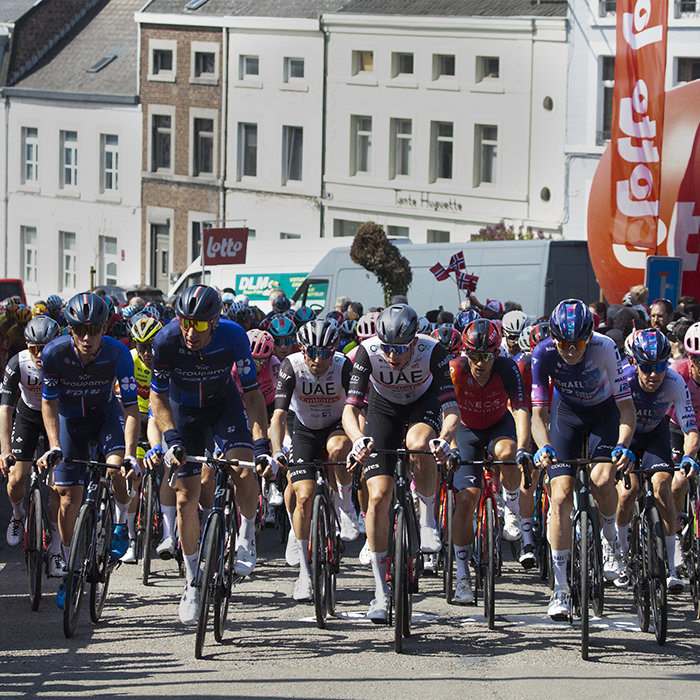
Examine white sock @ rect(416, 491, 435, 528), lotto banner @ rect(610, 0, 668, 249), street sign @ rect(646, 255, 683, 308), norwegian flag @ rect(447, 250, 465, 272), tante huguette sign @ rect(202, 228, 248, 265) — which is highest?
lotto banner @ rect(610, 0, 668, 249)

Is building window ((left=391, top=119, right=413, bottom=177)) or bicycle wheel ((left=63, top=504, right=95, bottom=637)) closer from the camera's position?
bicycle wheel ((left=63, top=504, right=95, bottom=637))

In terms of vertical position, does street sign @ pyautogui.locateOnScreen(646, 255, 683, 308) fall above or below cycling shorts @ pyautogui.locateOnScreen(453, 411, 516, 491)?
above

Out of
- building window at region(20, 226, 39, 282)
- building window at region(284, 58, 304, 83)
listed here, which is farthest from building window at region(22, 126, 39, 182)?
building window at region(284, 58, 304, 83)

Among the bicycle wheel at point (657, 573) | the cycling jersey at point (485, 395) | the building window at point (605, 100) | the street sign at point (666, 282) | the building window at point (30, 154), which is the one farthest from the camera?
the building window at point (30, 154)

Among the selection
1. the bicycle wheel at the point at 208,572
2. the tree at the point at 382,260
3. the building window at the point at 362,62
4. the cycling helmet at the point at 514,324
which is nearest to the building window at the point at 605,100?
the building window at the point at 362,62

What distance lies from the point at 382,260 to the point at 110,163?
25995 millimetres

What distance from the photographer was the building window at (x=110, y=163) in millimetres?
46844

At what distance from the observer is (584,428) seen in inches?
343

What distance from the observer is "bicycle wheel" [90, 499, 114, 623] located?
8480mm

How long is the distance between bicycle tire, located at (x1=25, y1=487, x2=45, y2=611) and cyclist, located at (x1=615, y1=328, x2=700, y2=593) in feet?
13.6

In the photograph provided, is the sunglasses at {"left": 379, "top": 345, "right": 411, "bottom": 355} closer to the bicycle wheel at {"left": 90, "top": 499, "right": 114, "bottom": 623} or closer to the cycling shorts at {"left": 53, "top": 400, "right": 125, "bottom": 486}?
the cycling shorts at {"left": 53, "top": 400, "right": 125, "bottom": 486}

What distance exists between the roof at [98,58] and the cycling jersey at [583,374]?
39769mm

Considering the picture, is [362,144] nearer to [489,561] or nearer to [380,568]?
[489,561]

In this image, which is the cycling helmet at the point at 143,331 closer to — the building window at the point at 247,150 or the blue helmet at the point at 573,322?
the blue helmet at the point at 573,322
